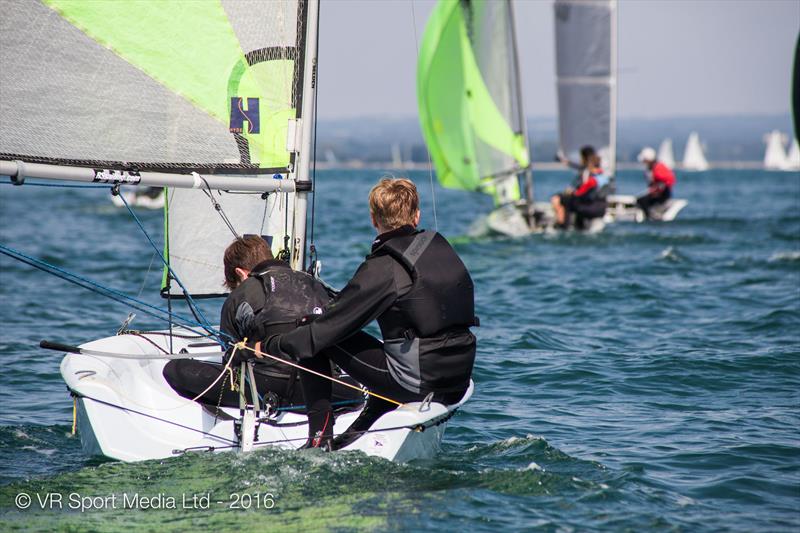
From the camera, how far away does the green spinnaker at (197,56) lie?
15.2ft

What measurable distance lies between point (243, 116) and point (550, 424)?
92.8 inches

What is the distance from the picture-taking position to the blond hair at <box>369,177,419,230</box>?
13.4 ft

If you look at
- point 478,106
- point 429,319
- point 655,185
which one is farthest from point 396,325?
point 655,185

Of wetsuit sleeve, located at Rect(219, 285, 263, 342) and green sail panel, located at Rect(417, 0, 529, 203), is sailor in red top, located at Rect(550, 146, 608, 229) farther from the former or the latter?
wetsuit sleeve, located at Rect(219, 285, 263, 342)

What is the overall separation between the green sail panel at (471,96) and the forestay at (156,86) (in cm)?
1020

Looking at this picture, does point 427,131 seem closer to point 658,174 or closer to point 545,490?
point 658,174

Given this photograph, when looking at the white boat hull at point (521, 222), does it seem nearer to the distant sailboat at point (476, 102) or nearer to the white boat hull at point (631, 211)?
the distant sailboat at point (476, 102)

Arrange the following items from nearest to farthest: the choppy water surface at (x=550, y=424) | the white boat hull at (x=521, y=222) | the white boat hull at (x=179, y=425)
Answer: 1. the choppy water surface at (x=550, y=424)
2. the white boat hull at (x=179, y=425)
3. the white boat hull at (x=521, y=222)

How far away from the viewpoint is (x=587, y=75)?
64.2ft

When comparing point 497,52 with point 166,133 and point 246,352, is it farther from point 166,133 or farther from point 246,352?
point 246,352

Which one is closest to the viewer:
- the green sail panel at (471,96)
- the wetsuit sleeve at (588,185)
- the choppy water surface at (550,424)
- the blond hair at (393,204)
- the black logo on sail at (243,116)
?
the choppy water surface at (550,424)

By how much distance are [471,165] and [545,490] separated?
39.3ft

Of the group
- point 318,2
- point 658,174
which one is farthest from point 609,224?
point 318,2

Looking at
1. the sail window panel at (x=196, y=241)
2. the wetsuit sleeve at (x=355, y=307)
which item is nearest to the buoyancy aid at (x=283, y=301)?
the wetsuit sleeve at (x=355, y=307)
